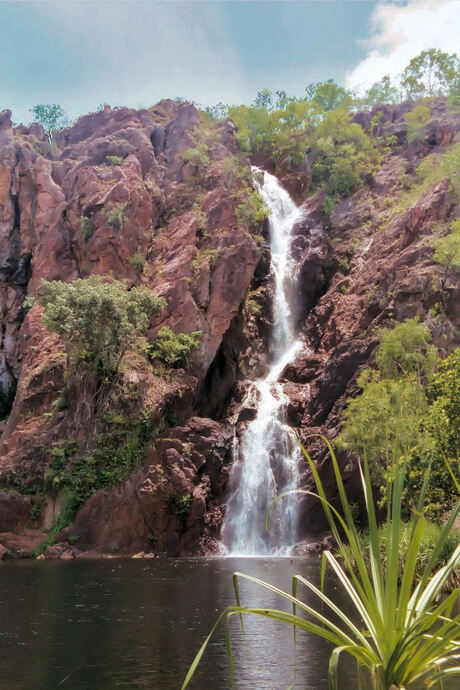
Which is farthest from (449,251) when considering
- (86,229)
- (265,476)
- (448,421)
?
(86,229)

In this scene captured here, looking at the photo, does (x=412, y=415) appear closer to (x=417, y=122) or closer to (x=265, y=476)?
(x=265, y=476)

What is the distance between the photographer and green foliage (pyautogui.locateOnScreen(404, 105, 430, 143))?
193ft

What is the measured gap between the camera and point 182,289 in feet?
140

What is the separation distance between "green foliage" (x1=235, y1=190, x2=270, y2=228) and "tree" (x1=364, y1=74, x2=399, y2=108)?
31.2 metres

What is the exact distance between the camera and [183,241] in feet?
155

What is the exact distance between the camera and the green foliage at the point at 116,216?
46.8 m

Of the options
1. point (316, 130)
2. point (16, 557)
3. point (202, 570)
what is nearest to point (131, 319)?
point (16, 557)

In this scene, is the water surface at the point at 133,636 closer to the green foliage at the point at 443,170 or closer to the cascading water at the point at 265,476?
the cascading water at the point at 265,476

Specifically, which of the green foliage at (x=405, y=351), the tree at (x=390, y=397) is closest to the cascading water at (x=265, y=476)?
the tree at (x=390, y=397)

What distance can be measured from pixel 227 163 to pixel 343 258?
13997 millimetres

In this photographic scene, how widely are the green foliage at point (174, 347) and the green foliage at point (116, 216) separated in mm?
11311

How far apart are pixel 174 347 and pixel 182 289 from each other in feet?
17.2

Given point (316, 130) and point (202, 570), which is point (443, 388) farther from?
point (316, 130)

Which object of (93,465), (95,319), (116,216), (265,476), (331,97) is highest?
(331,97)
